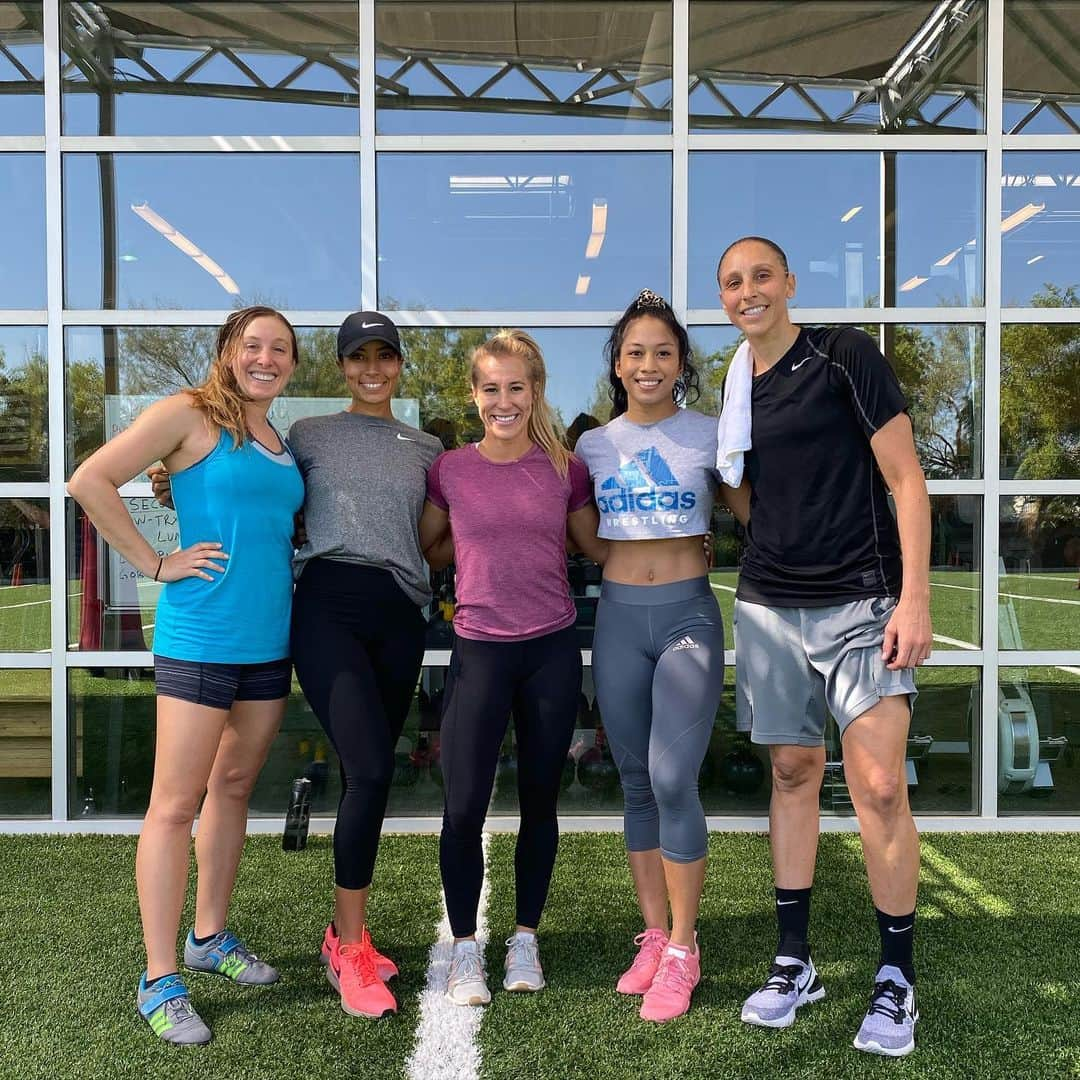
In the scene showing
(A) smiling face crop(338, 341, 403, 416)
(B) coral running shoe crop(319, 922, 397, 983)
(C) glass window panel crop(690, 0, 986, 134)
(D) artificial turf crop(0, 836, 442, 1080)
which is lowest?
(D) artificial turf crop(0, 836, 442, 1080)

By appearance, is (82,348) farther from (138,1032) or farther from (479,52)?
(138,1032)

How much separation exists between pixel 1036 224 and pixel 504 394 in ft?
11.1

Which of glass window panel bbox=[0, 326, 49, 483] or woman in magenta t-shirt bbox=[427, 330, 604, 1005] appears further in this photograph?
glass window panel bbox=[0, 326, 49, 483]

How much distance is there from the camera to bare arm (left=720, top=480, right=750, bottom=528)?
291 cm

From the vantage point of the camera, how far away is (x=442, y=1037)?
2.68 metres

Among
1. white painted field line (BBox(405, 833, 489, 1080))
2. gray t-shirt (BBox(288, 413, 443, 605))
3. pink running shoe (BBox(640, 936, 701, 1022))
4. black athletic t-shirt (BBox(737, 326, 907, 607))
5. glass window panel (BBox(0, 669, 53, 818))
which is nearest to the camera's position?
white painted field line (BBox(405, 833, 489, 1080))

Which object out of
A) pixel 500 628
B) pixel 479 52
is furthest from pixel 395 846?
pixel 479 52

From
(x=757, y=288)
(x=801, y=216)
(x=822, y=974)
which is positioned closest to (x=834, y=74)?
(x=801, y=216)

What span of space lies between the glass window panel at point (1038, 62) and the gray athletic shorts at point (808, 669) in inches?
132

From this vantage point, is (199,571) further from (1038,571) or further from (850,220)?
(1038,571)

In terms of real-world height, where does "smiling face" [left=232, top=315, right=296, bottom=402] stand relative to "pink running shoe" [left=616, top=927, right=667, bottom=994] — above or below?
above

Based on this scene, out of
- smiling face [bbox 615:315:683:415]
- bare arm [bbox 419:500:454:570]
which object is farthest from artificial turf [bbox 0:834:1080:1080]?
smiling face [bbox 615:315:683:415]

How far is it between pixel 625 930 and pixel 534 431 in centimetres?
192

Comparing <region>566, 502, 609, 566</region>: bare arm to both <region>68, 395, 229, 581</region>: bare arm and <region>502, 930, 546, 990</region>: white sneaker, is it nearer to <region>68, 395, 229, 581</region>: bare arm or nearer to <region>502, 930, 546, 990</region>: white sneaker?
<region>68, 395, 229, 581</region>: bare arm
